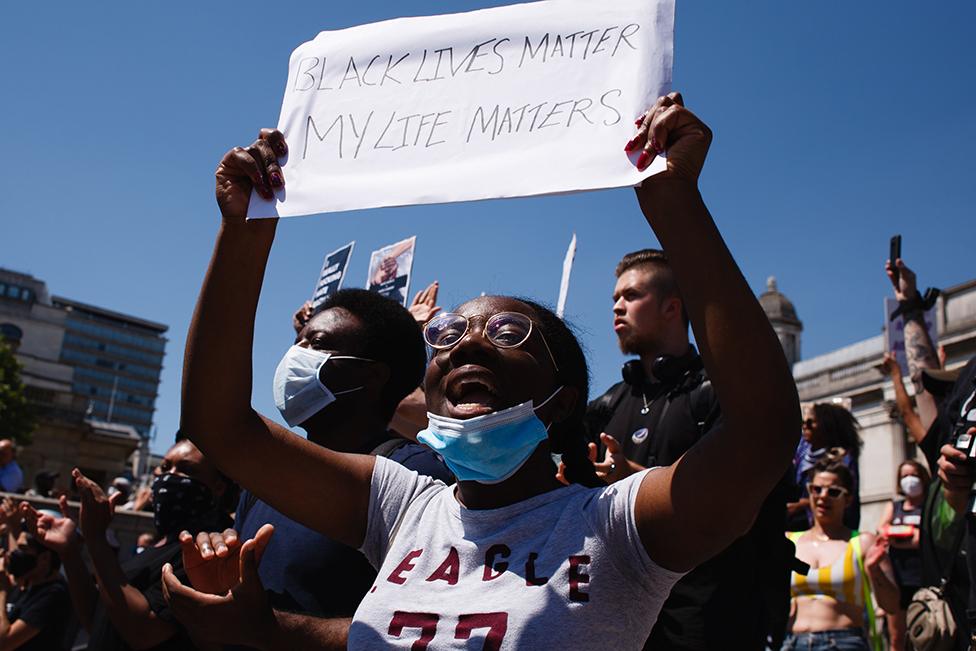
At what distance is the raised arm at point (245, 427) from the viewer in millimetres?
2439

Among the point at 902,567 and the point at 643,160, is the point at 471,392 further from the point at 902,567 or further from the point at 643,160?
the point at 902,567

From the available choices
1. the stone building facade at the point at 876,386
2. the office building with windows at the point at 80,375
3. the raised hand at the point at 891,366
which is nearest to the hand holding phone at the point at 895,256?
the raised hand at the point at 891,366

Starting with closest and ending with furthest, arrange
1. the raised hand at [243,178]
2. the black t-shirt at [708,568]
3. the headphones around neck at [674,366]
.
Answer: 1. the raised hand at [243,178]
2. the black t-shirt at [708,568]
3. the headphones around neck at [674,366]

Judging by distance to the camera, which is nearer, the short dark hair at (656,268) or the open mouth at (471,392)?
the open mouth at (471,392)

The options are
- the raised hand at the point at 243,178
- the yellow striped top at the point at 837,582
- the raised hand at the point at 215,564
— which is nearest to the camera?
the raised hand at the point at 215,564

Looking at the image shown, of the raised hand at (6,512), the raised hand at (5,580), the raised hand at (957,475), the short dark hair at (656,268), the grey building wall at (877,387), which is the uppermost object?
the grey building wall at (877,387)

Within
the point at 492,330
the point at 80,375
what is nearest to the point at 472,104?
the point at 492,330

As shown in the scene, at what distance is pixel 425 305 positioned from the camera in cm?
523

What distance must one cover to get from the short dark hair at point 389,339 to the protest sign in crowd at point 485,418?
14mm

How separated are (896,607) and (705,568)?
327cm

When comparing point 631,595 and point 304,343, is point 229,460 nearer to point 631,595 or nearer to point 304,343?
Result: point 631,595

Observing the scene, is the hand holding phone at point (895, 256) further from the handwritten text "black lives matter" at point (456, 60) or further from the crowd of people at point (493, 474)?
the handwritten text "black lives matter" at point (456, 60)

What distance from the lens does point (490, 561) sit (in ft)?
7.07

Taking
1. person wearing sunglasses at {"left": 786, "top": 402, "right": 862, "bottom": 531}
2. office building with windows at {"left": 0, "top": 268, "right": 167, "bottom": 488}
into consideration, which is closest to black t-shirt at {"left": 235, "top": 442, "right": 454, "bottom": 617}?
person wearing sunglasses at {"left": 786, "top": 402, "right": 862, "bottom": 531}
